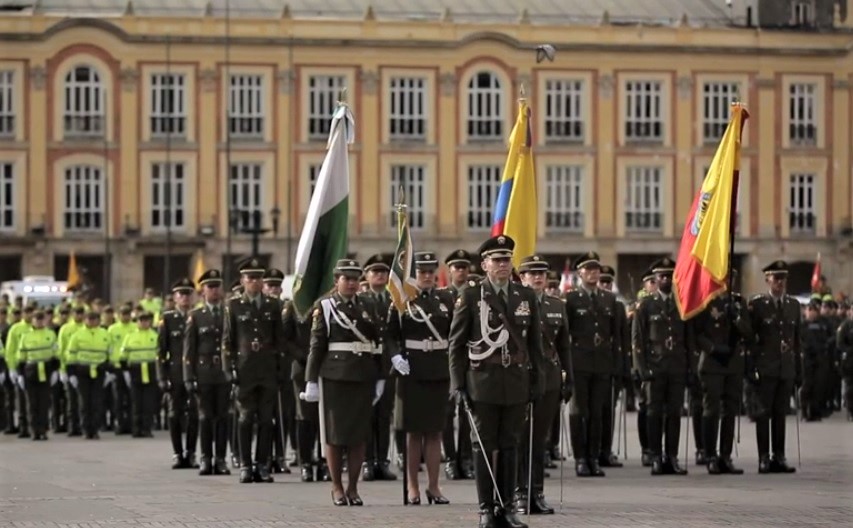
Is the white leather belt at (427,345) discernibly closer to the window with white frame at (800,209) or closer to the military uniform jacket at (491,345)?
the military uniform jacket at (491,345)

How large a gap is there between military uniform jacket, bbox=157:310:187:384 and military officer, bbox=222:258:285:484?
122 inches

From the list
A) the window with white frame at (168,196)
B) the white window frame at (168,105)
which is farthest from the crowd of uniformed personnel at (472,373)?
the window with white frame at (168,196)

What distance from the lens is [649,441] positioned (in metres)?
21.5

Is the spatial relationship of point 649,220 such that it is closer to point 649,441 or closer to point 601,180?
point 601,180

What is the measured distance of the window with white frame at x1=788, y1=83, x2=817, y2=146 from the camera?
6975cm

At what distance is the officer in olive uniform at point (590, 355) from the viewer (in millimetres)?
21016

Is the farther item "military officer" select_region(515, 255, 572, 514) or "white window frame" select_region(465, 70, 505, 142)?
"white window frame" select_region(465, 70, 505, 142)

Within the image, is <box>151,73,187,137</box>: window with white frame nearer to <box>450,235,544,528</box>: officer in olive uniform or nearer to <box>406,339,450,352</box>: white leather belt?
<box>406,339,450,352</box>: white leather belt

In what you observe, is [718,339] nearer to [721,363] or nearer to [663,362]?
[721,363]

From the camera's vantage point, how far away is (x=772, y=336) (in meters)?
21.0

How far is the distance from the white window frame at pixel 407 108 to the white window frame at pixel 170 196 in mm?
6490

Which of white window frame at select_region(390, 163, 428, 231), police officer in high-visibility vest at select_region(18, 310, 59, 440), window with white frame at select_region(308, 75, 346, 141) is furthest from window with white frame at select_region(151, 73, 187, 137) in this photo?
police officer in high-visibility vest at select_region(18, 310, 59, 440)

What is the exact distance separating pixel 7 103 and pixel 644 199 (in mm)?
19658

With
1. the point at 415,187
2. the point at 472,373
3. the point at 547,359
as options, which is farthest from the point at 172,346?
the point at 415,187
